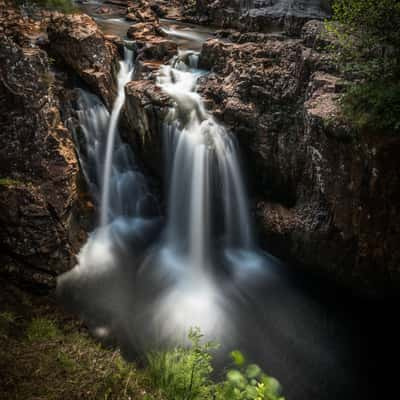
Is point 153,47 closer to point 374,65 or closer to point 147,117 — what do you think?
point 147,117

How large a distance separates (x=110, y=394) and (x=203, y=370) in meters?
0.98

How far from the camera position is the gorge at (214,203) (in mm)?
5898

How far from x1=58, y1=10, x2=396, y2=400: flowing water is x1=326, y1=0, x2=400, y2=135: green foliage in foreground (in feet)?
9.94

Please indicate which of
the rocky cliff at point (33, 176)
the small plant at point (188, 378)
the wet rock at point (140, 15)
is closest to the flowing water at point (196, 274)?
the rocky cliff at point (33, 176)

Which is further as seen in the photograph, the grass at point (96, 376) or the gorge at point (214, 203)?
the gorge at point (214, 203)

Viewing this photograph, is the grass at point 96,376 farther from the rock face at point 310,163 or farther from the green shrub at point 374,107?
the green shrub at point 374,107

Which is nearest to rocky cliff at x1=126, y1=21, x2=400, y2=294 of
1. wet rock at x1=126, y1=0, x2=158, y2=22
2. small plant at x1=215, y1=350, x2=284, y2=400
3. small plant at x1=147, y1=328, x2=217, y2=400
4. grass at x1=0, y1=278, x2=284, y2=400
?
grass at x1=0, y1=278, x2=284, y2=400

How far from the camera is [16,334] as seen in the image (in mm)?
4023

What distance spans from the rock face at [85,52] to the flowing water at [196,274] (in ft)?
1.39

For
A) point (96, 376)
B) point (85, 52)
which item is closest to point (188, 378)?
point (96, 376)

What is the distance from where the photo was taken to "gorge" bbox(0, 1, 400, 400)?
5898 mm

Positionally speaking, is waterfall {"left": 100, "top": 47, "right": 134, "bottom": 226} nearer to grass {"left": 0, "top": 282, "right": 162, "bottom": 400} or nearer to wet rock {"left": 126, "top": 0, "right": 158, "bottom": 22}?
grass {"left": 0, "top": 282, "right": 162, "bottom": 400}

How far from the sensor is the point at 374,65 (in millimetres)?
5793

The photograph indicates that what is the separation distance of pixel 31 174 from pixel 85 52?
166 inches
